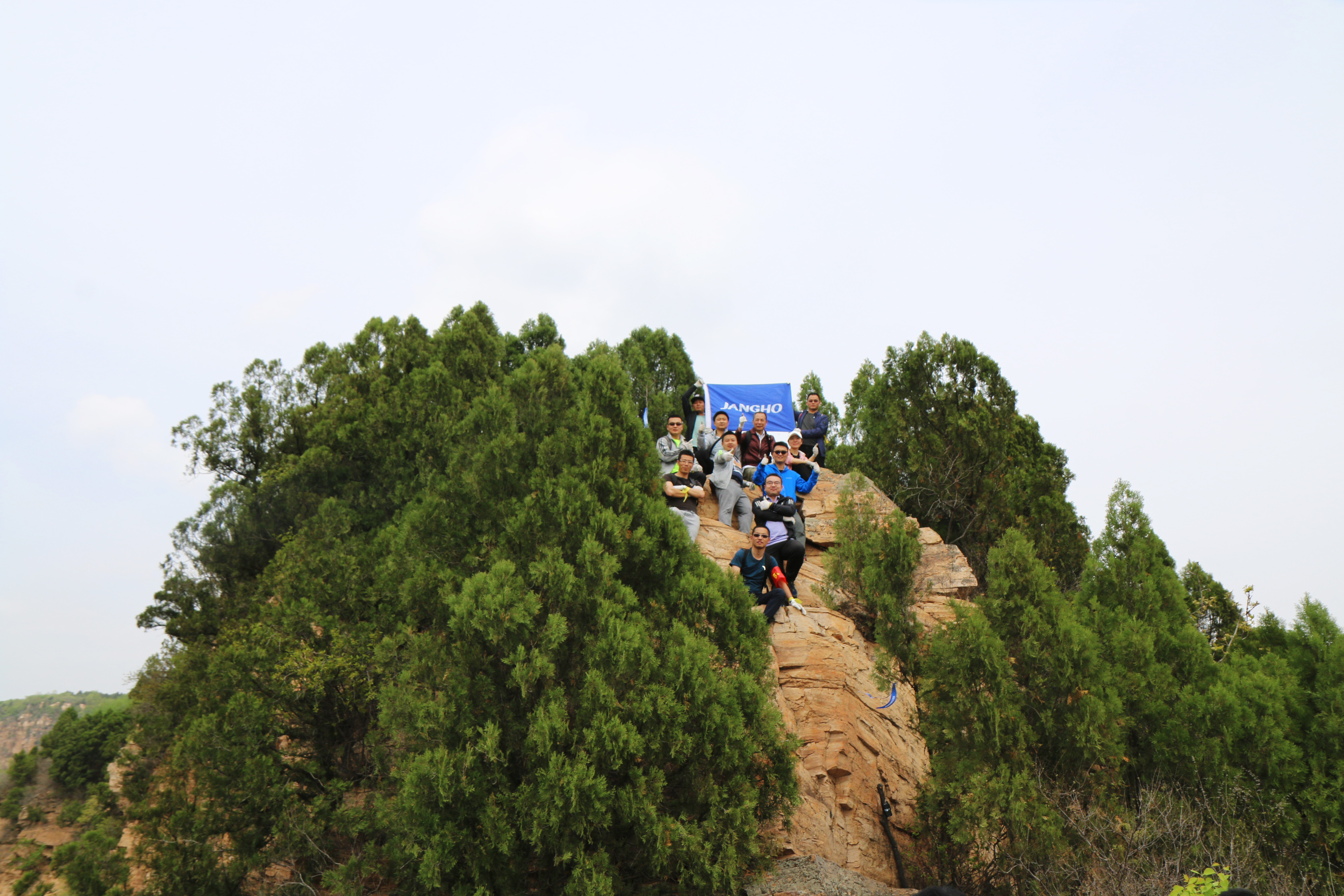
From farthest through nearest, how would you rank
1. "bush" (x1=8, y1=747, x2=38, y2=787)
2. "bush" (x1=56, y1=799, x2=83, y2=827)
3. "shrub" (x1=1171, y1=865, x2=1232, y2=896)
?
"bush" (x1=8, y1=747, x2=38, y2=787)
"bush" (x1=56, y1=799, x2=83, y2=827)
"shrub" (x1=1171, y1=865, x2=1232, y2=896)

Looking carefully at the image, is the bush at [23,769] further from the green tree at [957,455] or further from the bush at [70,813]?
the green tree at [957,455]

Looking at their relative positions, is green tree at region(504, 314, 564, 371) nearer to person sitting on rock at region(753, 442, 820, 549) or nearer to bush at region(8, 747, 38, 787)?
person sitting on rock at region(753, 442, 820, 549)

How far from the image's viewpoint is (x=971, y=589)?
1299 centimetres

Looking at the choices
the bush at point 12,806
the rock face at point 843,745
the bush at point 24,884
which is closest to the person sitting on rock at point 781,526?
the rock face at point 843,745

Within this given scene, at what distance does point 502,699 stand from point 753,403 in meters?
9.65

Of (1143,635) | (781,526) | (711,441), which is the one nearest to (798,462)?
(711,441)

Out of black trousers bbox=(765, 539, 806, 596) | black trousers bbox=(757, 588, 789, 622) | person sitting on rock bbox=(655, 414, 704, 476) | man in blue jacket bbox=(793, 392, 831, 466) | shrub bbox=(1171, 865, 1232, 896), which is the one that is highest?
man in blue jacket bbox=(793, 392, 831, 466)

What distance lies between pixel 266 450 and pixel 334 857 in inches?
568

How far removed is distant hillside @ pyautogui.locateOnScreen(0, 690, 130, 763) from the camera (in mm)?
58125

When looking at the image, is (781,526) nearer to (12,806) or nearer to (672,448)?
(672,448)

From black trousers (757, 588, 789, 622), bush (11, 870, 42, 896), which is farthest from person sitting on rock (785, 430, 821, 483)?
bush (11, 870, 42, 896)

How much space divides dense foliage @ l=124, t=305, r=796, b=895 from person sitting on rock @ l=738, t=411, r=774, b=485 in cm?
427

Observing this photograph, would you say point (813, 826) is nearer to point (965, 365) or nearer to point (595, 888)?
point (595, 888)

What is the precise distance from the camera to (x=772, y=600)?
10055 mm
